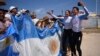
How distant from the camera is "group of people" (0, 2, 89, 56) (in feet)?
29.7

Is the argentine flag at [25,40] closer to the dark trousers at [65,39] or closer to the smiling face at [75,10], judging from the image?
the dark trousers at [65,39]

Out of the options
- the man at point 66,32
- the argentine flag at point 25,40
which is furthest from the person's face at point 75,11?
the argentine flag at point 25,40

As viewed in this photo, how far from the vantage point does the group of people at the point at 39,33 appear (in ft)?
29.7

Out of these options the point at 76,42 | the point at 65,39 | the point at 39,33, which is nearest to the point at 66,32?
the point at 65,39

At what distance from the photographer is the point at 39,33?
419 inches

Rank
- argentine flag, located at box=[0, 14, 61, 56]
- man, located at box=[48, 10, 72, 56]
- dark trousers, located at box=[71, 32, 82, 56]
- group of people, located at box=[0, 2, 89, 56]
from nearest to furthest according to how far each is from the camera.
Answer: argentine flag, located at box=[0, 14, 61, 56]
group of people, located at box=[0, 2, 89, 56]
dark trousers, located at box=[71, 32, 82, 56]
man, located at box=[48, 10, 72, 56]

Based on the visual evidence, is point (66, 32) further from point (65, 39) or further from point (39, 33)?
point (39, 33)

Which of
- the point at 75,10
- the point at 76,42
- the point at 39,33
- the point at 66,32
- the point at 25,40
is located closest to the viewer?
the point at 25,40

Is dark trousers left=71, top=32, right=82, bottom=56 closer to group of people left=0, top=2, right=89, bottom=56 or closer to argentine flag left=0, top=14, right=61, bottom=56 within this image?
group of people left=0, top=2, right=89, bottom=56

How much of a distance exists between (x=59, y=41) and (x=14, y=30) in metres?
3.89

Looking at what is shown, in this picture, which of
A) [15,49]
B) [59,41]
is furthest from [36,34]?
[59,41]

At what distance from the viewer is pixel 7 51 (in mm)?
8883

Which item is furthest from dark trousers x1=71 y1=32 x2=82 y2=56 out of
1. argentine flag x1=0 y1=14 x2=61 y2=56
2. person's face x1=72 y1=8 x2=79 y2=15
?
argentine flag x1=0 y1=14 x2=61 y2=56

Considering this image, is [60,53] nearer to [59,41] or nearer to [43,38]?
[59,41]
